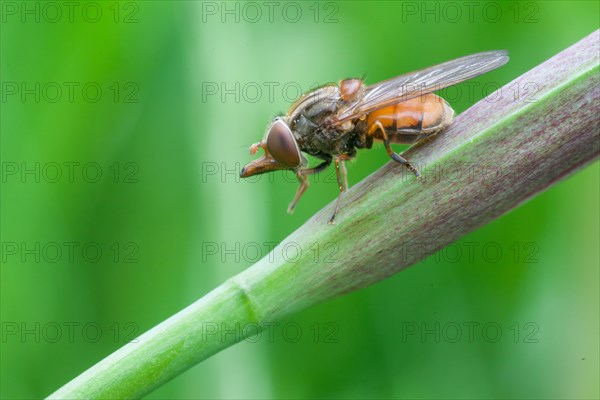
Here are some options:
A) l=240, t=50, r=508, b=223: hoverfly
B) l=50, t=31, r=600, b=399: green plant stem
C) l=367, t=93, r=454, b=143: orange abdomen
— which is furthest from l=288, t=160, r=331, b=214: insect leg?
l=50, t=31, r=600, b=399: green plant stem

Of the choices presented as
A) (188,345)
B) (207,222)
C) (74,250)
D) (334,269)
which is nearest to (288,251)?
(334,269)

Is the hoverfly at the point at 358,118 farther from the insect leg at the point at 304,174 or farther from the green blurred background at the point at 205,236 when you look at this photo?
the green blurred background at the point at 205,236

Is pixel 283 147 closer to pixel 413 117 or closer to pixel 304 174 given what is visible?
pixel 304 174

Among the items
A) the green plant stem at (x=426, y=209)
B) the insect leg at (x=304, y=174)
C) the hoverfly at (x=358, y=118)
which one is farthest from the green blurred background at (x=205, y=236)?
the green plant stem at (x=426, y=209)

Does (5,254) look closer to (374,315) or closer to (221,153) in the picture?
(221,153)

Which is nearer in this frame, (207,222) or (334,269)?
(334,269)

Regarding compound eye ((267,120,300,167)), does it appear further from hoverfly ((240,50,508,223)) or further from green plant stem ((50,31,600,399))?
green plant stem ((50,31,600,399))
